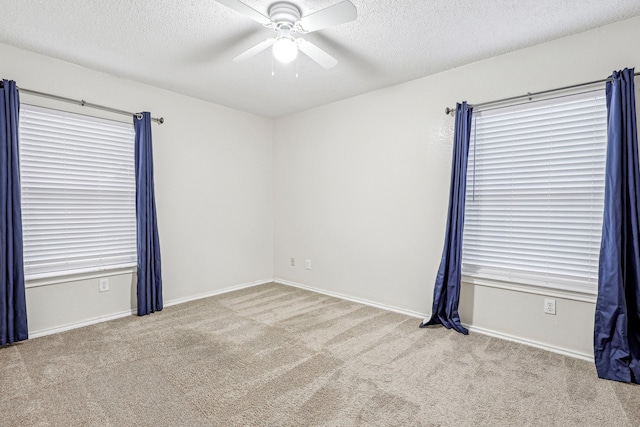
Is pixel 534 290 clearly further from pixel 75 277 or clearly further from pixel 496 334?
pixel 75 277

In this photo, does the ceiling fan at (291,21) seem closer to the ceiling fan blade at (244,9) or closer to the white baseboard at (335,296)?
the ceiling fan blade at (244,9)

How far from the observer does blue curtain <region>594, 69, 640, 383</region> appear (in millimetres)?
2234

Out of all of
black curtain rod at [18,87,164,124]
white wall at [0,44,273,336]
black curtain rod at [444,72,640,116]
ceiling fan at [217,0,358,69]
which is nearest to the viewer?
ceiling fan at [217,0,358,69]

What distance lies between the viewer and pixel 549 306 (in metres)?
2.70

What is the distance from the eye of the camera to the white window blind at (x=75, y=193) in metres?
2.93

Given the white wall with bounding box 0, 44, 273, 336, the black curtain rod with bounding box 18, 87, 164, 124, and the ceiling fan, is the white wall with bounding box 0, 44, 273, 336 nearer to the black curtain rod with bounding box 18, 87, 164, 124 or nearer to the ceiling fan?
the black curtain rod with bounding box 18, 87, 164, 124

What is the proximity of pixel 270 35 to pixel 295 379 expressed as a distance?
8.46 ft

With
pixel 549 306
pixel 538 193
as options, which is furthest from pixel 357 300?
pixel 538 193

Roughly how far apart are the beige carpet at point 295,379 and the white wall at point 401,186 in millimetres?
351

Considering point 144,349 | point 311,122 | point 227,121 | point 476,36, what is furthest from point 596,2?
point 144,349

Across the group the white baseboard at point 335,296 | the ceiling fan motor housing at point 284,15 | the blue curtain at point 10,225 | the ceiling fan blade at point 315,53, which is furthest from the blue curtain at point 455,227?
the blue curtain at point 10,225

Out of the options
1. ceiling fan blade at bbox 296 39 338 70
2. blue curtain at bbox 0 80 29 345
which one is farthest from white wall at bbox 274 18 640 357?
blue curtain at bbox 0 80 29 345

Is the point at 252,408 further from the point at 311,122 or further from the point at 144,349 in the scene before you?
the point at 311,122

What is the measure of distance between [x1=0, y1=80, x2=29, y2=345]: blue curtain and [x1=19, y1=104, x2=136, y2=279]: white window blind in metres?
0.18
